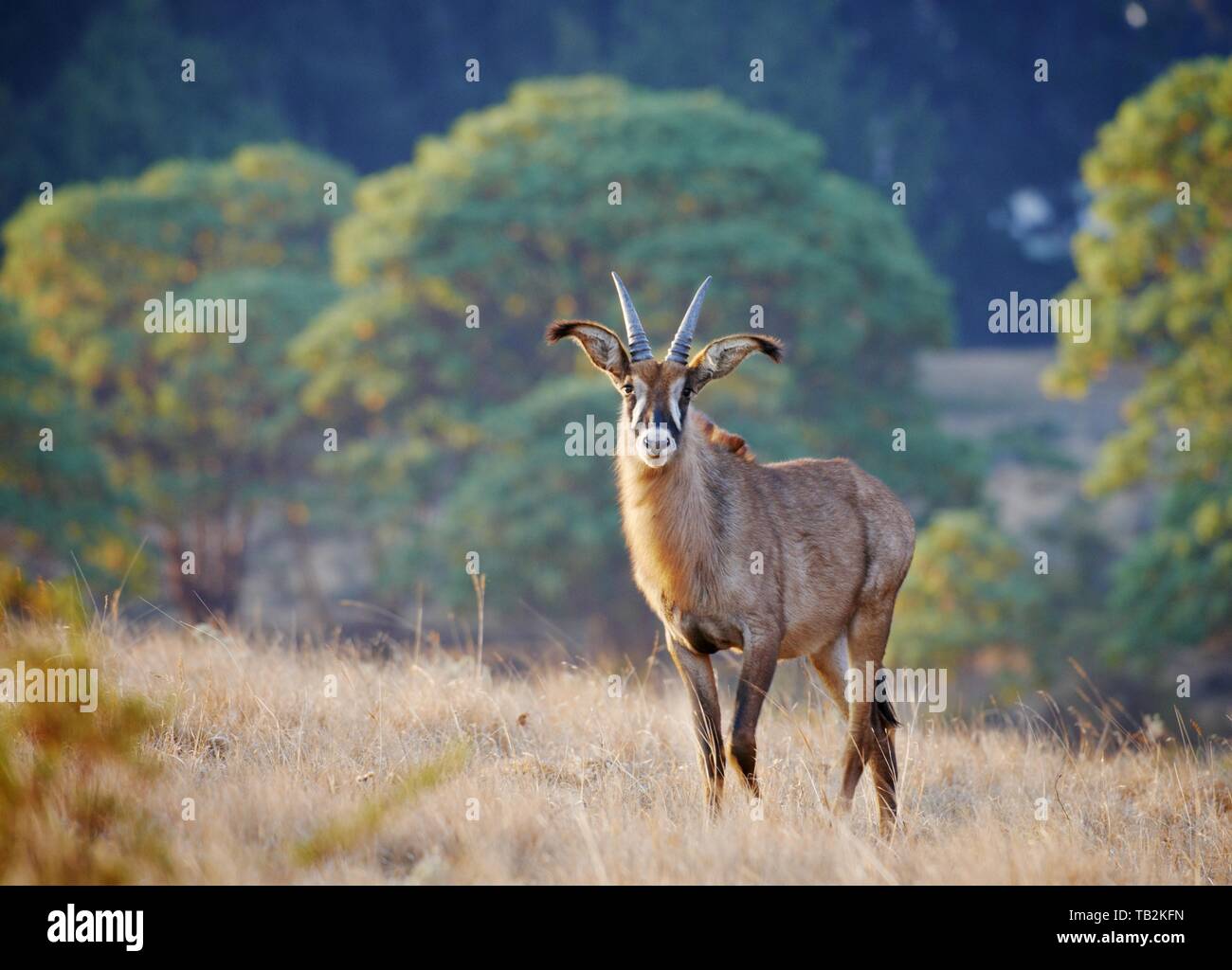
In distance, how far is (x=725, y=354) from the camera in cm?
769

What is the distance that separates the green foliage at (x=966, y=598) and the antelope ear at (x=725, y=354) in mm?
16843

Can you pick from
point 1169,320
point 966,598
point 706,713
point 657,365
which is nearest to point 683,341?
point 657,365

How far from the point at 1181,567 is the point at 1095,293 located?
6.42 meters

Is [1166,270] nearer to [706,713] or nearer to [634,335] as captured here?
[634,335]

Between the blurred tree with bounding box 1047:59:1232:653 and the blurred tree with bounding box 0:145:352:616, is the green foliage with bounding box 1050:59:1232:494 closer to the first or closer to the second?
the blurred tree with bounding box 1047:59:1232:653

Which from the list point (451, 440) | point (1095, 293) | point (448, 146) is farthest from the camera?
point (448, 146)

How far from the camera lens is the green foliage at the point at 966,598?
23688 mm

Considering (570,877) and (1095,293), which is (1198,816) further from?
(1095,293)

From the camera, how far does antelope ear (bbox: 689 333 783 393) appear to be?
755 cm

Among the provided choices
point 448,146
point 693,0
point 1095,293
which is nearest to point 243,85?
point 693,0

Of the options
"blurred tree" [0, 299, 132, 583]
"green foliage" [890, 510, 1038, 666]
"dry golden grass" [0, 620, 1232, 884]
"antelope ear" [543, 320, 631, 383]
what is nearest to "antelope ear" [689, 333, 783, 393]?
"antelope ear" [543, 320, 631, 383]

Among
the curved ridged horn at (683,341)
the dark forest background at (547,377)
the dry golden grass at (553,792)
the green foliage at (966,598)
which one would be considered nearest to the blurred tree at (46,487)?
the dark forest background at (547,377)

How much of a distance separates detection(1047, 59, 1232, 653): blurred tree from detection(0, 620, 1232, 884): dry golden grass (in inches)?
542

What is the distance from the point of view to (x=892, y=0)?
56.4m
